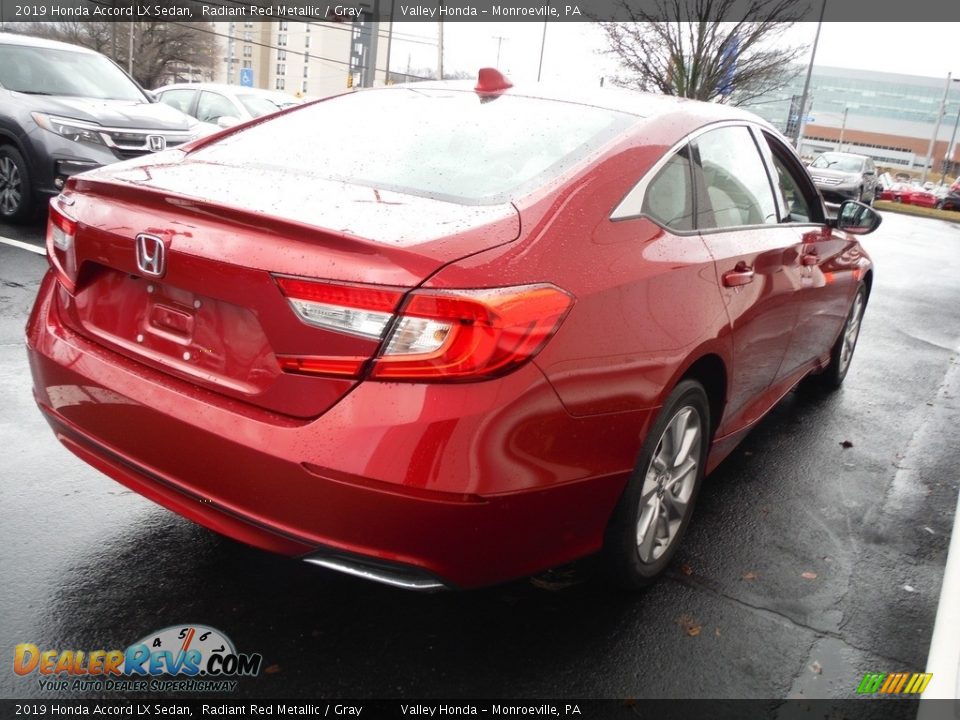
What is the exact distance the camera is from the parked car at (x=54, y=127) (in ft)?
25.2

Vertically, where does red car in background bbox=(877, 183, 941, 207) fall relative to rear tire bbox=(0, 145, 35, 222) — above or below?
below

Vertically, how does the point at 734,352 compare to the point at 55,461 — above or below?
above

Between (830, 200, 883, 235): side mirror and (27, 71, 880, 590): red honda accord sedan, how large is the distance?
1941 mm

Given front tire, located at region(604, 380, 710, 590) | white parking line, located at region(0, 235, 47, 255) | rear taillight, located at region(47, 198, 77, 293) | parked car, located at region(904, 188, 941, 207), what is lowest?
parked car, located at region(904, 188, 941, 207)

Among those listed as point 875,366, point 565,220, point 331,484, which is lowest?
point 875,366

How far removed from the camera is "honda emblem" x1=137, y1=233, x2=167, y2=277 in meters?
2.26

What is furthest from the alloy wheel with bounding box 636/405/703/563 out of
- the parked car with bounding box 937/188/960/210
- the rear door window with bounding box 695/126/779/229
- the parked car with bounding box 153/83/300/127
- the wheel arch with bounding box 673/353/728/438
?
the parked car with bounding box 937/188/960/210

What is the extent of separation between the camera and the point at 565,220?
2361mm

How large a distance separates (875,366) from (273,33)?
126 metres

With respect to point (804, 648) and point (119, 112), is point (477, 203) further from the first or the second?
point (119, 112)

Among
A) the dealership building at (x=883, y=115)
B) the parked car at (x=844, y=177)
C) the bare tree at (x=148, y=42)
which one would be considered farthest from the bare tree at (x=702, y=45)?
the dealership building at (x=883, y=115)

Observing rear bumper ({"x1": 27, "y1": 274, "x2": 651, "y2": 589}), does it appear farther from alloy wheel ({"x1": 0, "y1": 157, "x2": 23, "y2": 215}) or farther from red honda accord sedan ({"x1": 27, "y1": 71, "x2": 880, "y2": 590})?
alloy wheel ({"x1": 0, "y1": 157, "x2": 23, "y2": 215})

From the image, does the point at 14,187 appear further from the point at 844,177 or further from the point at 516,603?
the point at 844,177

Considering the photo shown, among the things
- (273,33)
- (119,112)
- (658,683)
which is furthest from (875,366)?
(273,33)
